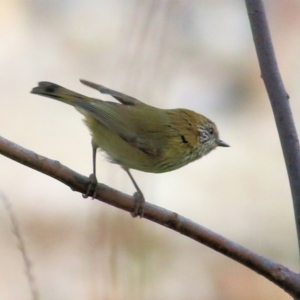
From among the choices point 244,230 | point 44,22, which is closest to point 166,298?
point 244,230

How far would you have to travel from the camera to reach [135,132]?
2.94 meters

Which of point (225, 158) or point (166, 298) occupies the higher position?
point (225, 158)

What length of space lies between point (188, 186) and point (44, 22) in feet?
5.51

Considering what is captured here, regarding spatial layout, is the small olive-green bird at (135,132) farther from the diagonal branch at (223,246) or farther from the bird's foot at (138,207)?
the diagonal branch at (223,246)

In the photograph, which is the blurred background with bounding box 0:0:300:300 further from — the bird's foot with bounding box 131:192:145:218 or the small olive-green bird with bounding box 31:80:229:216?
the bird's foot with bounding box 131:192:145:218

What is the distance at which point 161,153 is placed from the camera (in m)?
2.89

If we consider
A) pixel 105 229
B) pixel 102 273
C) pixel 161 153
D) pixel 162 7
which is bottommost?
pixel 102 273

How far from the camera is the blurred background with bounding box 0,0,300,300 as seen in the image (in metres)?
4.25

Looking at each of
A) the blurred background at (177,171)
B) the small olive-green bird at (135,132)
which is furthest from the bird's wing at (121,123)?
the blurred background at (177,171)

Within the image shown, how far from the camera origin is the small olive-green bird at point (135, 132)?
2.84m

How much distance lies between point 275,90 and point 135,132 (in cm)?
91

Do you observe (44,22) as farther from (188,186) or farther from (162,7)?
(162,7)

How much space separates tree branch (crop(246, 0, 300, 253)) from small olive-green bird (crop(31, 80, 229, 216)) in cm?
75

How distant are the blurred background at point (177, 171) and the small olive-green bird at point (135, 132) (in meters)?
0.59
